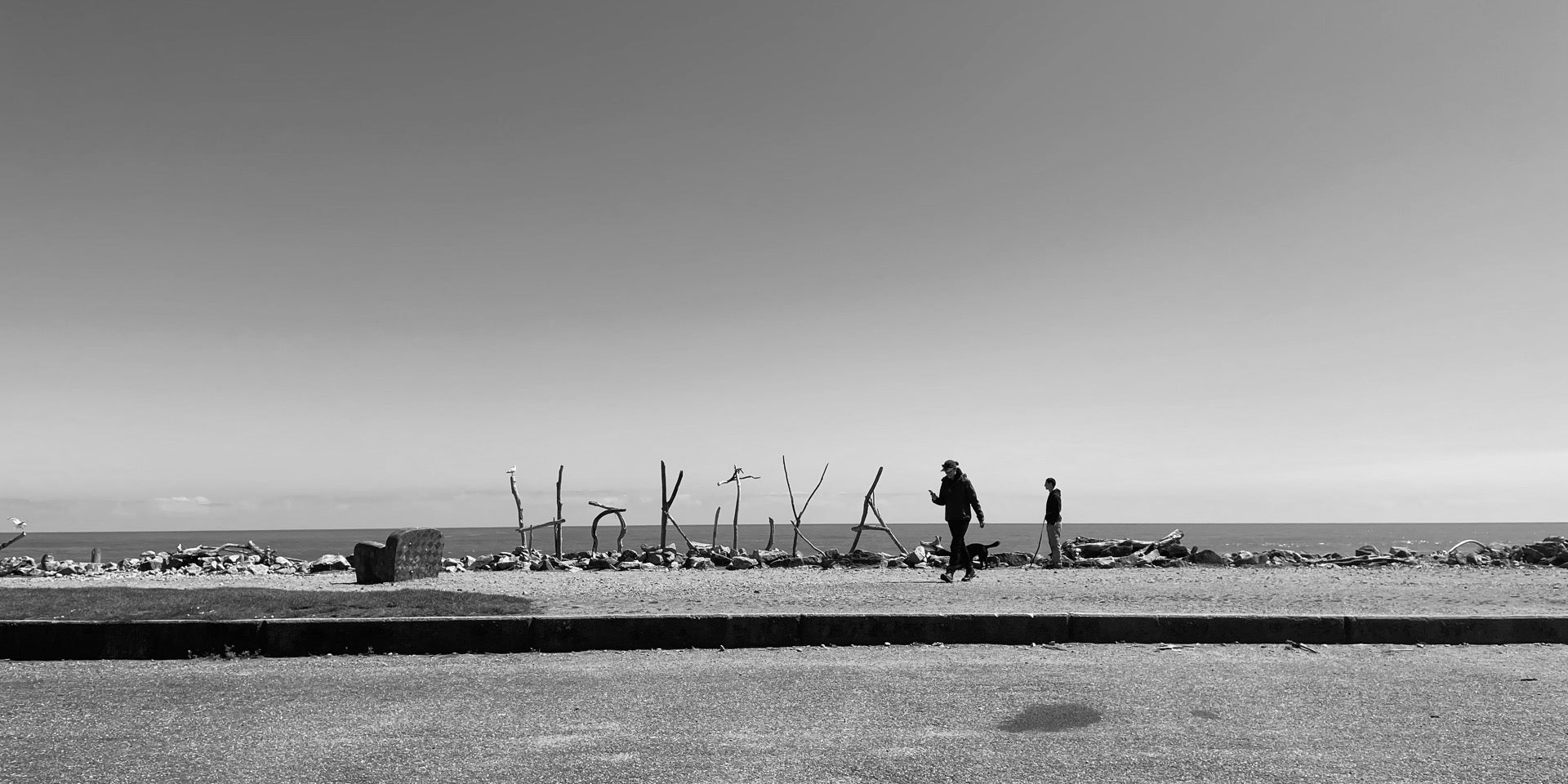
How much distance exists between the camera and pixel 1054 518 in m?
20.4

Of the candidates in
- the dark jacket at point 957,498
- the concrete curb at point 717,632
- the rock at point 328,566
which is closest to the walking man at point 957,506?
the dark jacket at point 957,498

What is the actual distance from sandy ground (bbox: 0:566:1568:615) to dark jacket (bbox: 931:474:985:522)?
103cm

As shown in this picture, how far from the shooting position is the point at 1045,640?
820cm

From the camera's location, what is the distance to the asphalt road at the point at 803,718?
4.39 meters

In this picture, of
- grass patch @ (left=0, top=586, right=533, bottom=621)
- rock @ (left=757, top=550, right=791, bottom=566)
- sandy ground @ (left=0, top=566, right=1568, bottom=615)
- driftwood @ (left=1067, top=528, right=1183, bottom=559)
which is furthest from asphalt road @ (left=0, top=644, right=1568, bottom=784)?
driftwood @ (left=1067, top=528, right=1183, bottom=559)

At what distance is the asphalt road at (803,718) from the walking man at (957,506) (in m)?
6.09

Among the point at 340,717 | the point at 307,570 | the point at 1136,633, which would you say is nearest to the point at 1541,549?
the point at 1136,633

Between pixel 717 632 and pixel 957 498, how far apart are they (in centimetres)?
666

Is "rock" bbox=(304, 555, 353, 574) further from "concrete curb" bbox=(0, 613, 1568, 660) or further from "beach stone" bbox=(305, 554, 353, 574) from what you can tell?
"concrete curb" bbox=(0, 613, 1568, 660)

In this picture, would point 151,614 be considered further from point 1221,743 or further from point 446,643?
point 1221,743

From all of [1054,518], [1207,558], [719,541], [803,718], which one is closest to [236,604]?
[803,718]

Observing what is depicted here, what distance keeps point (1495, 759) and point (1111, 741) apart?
1.67 metres

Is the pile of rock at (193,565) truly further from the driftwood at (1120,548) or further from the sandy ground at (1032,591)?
the driftwood at (1120,548)

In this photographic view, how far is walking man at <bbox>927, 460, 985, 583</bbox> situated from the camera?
1380 centimetres
